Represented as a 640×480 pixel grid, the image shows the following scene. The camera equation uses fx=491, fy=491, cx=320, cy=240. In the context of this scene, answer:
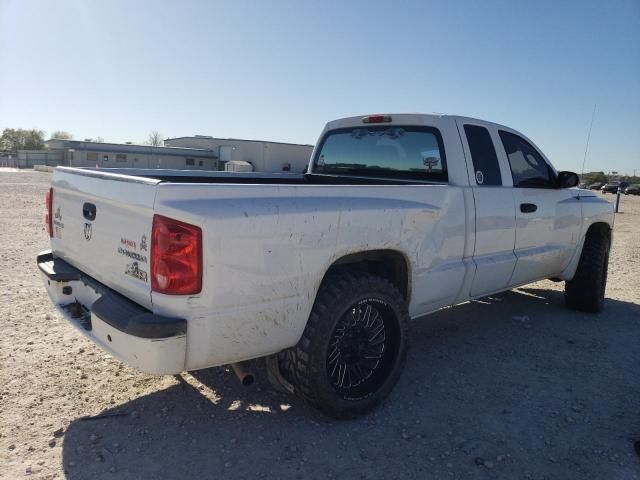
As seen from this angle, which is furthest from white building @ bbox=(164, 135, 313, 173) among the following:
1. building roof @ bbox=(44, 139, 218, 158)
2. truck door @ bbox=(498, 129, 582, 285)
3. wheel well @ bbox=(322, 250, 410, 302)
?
wheel well @ bbox=(322, 250, 410, 302)

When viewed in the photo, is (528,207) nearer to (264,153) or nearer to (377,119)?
(377,119)

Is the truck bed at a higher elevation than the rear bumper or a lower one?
higher

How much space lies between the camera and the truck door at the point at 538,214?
4363 mm

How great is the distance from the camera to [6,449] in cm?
263

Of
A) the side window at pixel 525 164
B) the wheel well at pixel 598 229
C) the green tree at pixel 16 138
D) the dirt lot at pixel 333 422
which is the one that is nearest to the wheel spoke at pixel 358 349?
the dirt lot at pixel 333 422

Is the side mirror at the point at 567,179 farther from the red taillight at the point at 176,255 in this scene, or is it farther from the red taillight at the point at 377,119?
the red taillight at the point at 176,255

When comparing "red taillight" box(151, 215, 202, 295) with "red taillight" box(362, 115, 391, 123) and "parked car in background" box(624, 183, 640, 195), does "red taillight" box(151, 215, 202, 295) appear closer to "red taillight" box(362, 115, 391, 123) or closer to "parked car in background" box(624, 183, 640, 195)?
"red taillight" box(362, 115, 391, 123)

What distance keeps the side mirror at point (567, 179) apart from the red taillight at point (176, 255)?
3.84 m

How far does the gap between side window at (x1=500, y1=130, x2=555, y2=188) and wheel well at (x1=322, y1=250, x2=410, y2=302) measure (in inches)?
64.6

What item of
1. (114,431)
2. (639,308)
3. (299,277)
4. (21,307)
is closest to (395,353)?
(299,277)

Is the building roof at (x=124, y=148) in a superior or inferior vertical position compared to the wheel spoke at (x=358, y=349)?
superior

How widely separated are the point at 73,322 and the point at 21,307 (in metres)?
2.29

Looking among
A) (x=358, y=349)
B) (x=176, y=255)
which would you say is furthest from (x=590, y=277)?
(x=176, y=255)

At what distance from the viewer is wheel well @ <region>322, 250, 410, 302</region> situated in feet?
10.2
